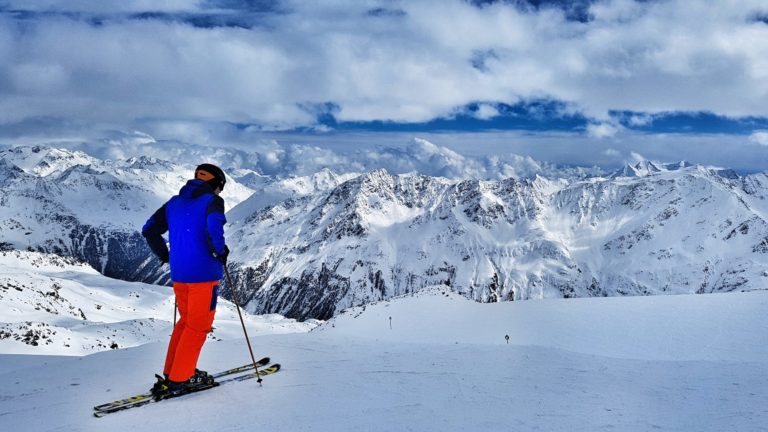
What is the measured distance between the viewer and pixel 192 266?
24.8 ft

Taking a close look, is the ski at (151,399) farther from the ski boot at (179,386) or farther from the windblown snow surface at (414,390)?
the windblown snow surface at (414,390)

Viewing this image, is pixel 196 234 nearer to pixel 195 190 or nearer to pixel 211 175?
pixel 195 190

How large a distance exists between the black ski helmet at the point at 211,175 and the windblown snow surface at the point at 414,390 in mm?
3424

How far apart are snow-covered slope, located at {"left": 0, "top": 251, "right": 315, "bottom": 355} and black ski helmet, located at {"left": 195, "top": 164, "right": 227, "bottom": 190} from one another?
1026 inches

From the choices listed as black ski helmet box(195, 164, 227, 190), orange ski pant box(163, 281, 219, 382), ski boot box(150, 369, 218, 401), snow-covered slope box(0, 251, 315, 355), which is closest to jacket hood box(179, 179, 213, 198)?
black ski helmet box(195, 164, 227, 190)

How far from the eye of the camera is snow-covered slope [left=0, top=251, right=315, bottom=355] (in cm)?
3612

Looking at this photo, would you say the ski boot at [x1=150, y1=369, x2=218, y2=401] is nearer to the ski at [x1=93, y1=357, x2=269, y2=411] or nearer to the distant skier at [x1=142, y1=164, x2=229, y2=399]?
the distant skier at [x1=142, y1=164, x2=229, y2=399]

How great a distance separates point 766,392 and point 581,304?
15.7m

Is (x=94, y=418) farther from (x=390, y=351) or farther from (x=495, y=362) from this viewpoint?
(x=495, y=362)

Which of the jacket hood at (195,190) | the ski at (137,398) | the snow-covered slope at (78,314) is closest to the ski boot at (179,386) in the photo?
the ski at (137,398)

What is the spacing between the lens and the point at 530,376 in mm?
8430

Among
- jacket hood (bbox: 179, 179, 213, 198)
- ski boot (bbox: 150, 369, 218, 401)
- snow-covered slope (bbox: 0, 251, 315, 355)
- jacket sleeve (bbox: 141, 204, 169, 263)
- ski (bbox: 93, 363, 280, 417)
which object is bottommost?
snow-covered slope (bbox: 0, 251, 315, 355)

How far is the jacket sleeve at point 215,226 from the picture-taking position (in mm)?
7488

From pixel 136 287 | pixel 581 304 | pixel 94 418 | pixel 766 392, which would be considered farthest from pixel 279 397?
pixel 136 287
